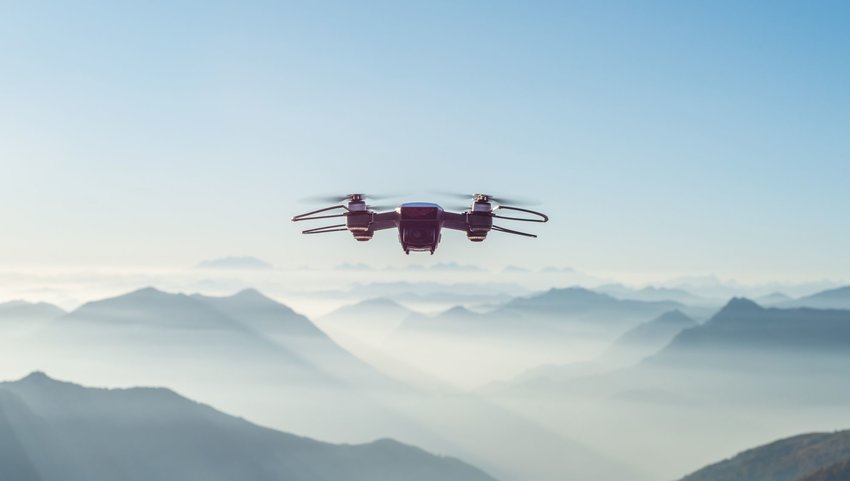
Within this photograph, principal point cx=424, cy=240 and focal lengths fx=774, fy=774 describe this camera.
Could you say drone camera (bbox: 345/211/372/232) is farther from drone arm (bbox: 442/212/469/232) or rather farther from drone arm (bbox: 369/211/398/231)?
drone arm (bbox: 442/212/469/232)

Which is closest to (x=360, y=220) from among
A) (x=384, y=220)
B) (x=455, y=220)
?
(x=384, y=220)

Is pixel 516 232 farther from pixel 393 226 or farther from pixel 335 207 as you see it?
pixel 335 207

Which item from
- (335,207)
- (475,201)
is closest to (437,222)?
(475,201)

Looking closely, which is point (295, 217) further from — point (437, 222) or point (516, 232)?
point (516, 232)

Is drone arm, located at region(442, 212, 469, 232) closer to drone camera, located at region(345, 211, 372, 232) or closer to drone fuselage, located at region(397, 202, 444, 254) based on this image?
drone fuselage, located at region(397, 202, 444, 254)

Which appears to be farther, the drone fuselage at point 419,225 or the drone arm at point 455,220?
the drone arm at point 455,220

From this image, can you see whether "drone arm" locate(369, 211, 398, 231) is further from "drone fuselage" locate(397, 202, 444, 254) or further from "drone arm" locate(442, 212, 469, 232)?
"drone arm" locate(442, 212, 469, 232)

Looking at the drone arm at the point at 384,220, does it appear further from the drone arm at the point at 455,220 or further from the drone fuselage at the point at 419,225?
the drone arm at the point at 455,220

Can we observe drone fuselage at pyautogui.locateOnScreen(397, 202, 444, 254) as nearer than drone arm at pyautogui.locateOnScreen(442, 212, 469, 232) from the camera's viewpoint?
Yes

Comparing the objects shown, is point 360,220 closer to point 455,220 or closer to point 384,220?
point 384,220

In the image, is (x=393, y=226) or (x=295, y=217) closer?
(x=295, y=217)
